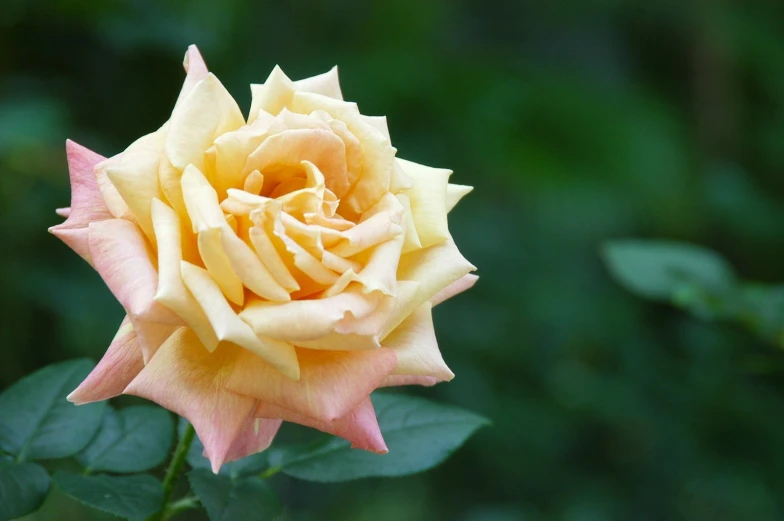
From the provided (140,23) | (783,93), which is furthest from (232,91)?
(783,93)

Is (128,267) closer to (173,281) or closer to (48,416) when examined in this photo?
(173,281)

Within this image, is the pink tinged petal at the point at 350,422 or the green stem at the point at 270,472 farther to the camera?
the green stem at the point at 270,472

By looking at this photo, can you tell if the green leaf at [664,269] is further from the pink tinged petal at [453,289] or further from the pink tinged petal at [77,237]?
the pink tinged petal at [77,237]

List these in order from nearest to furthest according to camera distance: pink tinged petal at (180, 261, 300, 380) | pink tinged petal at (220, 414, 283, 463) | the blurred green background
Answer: pink tinged petal at (180, 261, 300, 380)
pink tinged petal at (220, 414, 283, 463)
the blurred green background

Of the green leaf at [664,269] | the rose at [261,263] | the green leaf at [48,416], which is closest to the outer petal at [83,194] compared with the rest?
the rose at [261,263]

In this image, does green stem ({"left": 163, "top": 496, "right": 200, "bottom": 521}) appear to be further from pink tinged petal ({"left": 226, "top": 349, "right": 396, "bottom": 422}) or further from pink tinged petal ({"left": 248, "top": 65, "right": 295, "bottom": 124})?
pink tinged petal ({"left": 248, "top": 65, "right": 295, "bottom": 124})

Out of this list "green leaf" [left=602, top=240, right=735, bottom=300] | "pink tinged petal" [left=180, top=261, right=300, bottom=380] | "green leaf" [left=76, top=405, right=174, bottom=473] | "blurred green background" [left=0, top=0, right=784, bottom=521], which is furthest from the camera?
"blurred green background" [left=0, top=0, right=784, bottom=521]

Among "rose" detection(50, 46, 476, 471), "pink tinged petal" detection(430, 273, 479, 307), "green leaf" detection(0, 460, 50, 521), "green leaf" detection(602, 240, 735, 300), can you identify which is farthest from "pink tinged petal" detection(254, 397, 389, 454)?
"green leaf" detection(602, 240, 735, 300)
